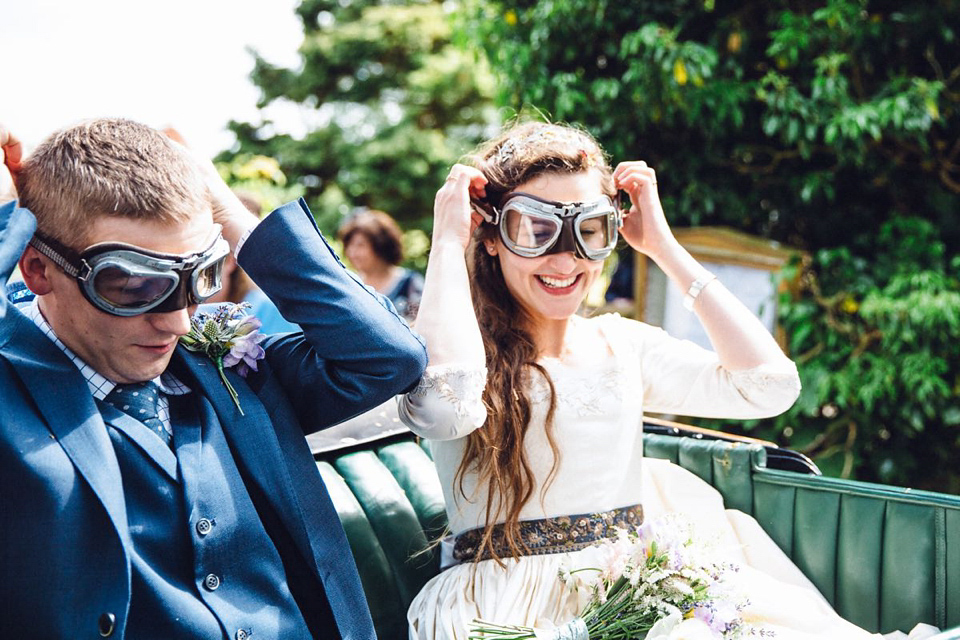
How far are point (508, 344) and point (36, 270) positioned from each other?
114cm

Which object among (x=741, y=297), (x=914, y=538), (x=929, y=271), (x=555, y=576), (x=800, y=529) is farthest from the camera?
(x=741, y=297)

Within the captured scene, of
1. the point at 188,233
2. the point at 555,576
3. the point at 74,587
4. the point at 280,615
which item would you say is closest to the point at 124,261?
the point at 188,233

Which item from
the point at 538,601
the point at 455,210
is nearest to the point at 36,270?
the point at 455,210

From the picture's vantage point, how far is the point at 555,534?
83.7 inches

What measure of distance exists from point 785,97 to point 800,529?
306cm

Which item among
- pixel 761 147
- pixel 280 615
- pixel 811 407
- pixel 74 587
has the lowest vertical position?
pixel 811 407

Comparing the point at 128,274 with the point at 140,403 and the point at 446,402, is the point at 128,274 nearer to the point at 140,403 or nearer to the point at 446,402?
the point at 140,403

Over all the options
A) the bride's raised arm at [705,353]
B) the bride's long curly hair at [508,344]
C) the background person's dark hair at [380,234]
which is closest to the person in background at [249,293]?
the background person's dark hair at [380,234]

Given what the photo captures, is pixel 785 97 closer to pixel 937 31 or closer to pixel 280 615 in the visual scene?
pixel 937 31

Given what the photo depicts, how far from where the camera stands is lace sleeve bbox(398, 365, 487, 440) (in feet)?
6.29

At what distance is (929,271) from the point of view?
4578 mm

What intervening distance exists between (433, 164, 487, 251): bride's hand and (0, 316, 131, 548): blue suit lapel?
0.93 metres

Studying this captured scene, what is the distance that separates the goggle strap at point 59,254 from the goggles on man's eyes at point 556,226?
41.7 inches

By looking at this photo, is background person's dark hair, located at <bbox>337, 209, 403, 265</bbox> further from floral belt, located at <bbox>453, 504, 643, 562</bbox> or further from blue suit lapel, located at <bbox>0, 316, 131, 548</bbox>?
blue suit lapel, located at <bbox>0, 316, 131, 548</bbox>
